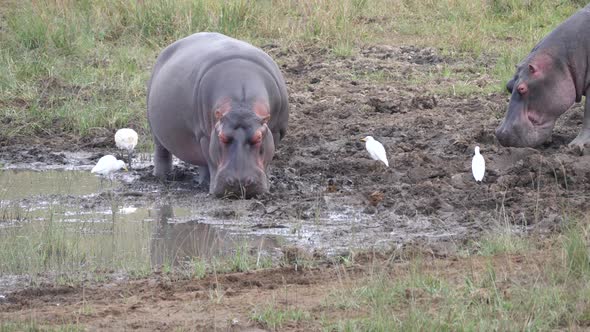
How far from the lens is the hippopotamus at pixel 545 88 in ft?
27.7

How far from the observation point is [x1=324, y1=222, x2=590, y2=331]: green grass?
14.4 feet

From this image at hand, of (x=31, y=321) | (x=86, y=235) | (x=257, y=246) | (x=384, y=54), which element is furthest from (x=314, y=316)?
(x=384, y=54)

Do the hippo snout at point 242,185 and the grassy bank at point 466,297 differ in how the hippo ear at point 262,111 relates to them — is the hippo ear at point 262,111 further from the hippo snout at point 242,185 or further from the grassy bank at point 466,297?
the grassy bank at point 466,297

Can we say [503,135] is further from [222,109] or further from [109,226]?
[109,226]

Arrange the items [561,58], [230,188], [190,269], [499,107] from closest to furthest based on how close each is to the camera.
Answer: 1. [190,269]
2. [230,188]
3. [561,58]
4. [499,107]

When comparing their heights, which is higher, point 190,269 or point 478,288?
point 478,288

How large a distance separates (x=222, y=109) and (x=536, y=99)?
7.97 feet

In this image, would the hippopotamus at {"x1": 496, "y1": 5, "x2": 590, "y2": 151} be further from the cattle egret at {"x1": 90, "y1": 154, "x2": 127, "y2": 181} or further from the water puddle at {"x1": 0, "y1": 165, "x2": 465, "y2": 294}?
the cattle egret at {"x1": 90, "y1": 154, "x2": 127, "y2": 181}

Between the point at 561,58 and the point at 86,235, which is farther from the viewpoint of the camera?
the point at 561,58

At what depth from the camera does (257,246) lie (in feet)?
20.6

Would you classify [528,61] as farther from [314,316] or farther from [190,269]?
[314,316]

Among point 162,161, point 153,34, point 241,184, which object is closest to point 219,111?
point 241,184

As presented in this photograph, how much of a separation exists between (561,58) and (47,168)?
3721mm

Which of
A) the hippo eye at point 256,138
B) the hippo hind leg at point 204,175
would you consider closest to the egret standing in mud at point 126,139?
the hippo hind leg at point 204,175
